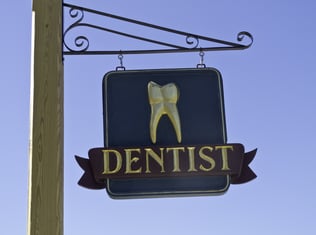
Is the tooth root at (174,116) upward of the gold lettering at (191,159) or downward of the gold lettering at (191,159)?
upward

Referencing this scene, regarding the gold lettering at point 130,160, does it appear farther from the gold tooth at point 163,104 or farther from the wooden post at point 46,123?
the wooden post at point 46,123

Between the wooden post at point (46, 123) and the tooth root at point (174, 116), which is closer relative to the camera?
the wooden post at point (46, 123)

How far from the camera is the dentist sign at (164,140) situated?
4215mm

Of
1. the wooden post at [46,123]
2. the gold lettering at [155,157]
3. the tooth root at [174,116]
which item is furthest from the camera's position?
the tooth root at [174,116]

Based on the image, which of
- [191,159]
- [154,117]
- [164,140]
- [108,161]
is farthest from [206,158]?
[108,161]

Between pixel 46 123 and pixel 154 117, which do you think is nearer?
pixel 46 123

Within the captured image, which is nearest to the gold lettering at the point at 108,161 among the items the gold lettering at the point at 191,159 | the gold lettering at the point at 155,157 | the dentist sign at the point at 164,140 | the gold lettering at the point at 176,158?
the dentist sign at the point at 164,140

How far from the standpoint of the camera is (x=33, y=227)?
405 centimetres

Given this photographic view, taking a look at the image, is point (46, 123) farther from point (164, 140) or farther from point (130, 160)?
point (164, 140)

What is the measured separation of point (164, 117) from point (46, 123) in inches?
26.7

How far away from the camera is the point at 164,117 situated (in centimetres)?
438

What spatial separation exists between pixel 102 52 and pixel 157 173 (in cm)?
91

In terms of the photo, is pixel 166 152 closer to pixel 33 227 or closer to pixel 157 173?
pixel 157 173

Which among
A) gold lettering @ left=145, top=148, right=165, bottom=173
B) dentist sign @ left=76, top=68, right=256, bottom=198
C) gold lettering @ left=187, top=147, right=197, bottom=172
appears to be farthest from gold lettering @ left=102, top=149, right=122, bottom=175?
gold lettering @ left=187, top=147, right=197, bottom=172
